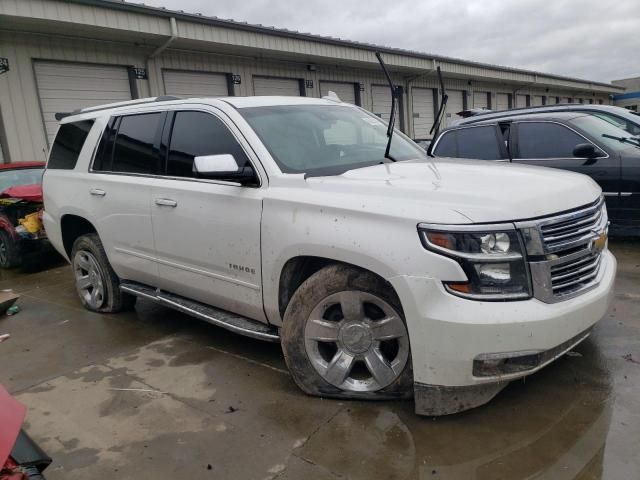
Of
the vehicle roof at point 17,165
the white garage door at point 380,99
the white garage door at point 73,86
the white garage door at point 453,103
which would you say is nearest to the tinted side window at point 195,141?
the vehicle roof at point 17,165

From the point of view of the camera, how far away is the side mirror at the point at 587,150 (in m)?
5.82

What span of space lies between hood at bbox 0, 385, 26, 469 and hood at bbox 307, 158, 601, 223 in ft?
5.86

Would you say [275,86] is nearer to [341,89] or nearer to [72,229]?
[341,89]

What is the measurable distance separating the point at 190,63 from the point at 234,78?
1.39m

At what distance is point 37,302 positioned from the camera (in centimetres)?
569

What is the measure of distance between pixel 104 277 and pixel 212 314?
1.78 metres

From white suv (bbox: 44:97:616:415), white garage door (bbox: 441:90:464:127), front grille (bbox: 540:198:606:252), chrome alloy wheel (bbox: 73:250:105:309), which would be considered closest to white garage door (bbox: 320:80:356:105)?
white garage door (bbox: 441:90:464:127)

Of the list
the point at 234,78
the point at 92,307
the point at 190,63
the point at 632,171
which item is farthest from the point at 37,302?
the point at 234,78

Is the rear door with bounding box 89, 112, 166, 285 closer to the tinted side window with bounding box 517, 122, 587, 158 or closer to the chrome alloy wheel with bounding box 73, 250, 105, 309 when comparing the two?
the chrome alloy wheel with bounding box 73, 250, 105, 309

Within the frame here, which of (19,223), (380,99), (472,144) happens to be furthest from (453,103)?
(19,223)

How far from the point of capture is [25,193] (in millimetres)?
7418

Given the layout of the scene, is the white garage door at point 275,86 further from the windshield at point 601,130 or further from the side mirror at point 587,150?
the side mirror at point 587,150

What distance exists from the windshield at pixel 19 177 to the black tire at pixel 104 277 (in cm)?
371

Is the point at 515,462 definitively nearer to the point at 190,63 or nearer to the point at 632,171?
the point at 632,171
